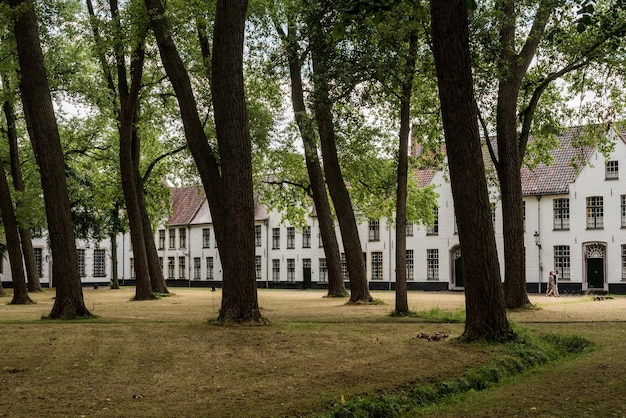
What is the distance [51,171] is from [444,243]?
39221 mm

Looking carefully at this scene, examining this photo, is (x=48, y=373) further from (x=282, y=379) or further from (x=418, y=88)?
(x=418, y=88)

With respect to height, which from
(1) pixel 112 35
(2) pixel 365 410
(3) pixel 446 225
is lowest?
(2) pixel 365 410

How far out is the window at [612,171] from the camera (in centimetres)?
4662

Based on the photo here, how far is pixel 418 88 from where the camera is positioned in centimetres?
2133

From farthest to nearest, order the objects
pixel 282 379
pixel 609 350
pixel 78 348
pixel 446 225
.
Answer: pixel 446 225
pixel 609 350
pixel 78 348
pixel 282 379

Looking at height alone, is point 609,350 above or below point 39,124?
below

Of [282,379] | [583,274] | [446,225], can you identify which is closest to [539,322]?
[282,379]

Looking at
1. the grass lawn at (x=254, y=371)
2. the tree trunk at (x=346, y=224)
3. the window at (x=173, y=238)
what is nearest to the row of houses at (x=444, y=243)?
the window at (x=173, y=238)

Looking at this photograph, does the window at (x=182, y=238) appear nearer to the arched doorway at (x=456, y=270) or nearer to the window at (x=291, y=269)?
the window at (x=291, y=269)

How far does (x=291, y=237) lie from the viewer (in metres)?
62.7

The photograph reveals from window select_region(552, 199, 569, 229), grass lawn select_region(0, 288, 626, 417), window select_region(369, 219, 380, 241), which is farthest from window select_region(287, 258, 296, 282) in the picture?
grass lawn select_region(0, 288, 626, 417)

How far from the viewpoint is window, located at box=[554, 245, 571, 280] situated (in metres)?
47.9

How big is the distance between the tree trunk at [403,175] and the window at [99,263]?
51.9 m

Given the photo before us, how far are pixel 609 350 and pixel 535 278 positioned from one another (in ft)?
119
